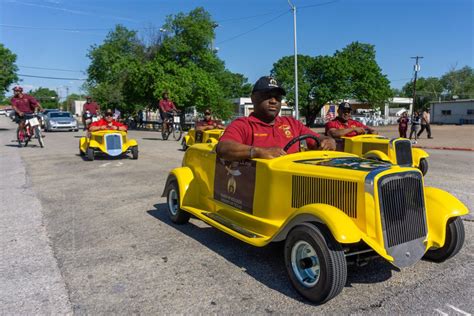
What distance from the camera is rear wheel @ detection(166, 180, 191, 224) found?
521cm

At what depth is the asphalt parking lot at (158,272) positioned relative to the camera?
3.11 m

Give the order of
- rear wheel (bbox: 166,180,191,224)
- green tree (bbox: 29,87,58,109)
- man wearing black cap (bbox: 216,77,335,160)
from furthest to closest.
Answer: green tree (bbox: 29,87,58,109), rear wheel (bbox: 166,180,191,224), man wearing black cap (bbox: 216,77,335,160)

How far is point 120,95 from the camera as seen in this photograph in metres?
37.0

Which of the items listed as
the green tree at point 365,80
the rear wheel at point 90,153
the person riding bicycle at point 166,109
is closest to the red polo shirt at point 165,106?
the person riding bicycle at point 166,109

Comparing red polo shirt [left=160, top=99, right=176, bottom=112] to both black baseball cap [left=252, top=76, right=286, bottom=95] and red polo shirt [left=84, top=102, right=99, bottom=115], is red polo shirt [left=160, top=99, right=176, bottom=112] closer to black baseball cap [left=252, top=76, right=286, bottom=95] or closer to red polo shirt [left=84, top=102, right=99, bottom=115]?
red polo shirt [left=84, top=102, right=99, bottom=115]

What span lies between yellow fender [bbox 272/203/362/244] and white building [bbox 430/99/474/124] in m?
66.6

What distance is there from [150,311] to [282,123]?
8.25 feet

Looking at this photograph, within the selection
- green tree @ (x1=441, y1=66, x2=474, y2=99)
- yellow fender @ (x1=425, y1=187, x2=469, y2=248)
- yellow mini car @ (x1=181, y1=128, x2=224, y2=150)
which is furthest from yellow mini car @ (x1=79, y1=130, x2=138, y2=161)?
green tree @ (x1=441, y1=66, x2=474, y2=99)

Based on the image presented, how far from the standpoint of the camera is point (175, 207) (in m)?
5.39

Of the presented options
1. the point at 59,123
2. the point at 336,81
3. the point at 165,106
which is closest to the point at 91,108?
the point at 165,106

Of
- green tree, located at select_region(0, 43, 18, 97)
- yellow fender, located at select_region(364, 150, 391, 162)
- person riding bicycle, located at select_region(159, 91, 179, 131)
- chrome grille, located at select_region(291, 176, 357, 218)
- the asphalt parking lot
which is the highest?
green tree, located at select_region(0, 43, 18, 97)

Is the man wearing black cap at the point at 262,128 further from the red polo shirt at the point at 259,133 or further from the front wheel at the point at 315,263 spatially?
the front wheel at the point at 315,263

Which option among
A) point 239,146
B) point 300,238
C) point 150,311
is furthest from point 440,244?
point 150,311

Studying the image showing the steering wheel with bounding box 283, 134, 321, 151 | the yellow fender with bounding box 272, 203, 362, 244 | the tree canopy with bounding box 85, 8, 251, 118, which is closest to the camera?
the yellow fender with bounding box 272, 203, 362, 244
